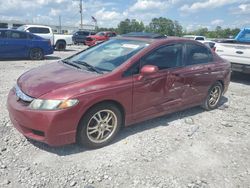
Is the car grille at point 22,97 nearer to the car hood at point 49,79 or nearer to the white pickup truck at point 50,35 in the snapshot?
the car hood at point 49,79

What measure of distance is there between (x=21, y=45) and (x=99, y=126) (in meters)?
9.73

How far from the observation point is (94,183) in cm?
304

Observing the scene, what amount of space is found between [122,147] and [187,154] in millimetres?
956

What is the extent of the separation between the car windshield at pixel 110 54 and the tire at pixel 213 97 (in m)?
2.14

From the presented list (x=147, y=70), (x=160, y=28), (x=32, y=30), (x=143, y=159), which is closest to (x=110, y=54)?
(x=147, y=70)

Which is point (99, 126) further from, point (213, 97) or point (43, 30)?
point (43, 30)

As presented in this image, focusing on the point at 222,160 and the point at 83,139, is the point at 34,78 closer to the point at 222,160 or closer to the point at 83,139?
the point at 83,139

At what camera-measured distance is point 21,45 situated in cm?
1198

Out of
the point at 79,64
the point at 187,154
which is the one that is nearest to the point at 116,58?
the point at 79,64

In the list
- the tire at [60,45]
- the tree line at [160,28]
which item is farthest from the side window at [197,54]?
the tree line at [160,28]

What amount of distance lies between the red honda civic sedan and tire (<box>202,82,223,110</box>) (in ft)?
1.00

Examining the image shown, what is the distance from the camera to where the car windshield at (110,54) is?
4.04m

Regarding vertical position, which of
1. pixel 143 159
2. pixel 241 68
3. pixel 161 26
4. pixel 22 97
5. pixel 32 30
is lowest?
pixel 143 159

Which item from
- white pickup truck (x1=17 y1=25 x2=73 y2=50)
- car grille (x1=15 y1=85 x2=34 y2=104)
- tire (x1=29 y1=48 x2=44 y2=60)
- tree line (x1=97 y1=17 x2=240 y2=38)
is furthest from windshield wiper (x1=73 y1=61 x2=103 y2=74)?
tree line (x1=97 y1=17 x2=240 y2=38)
